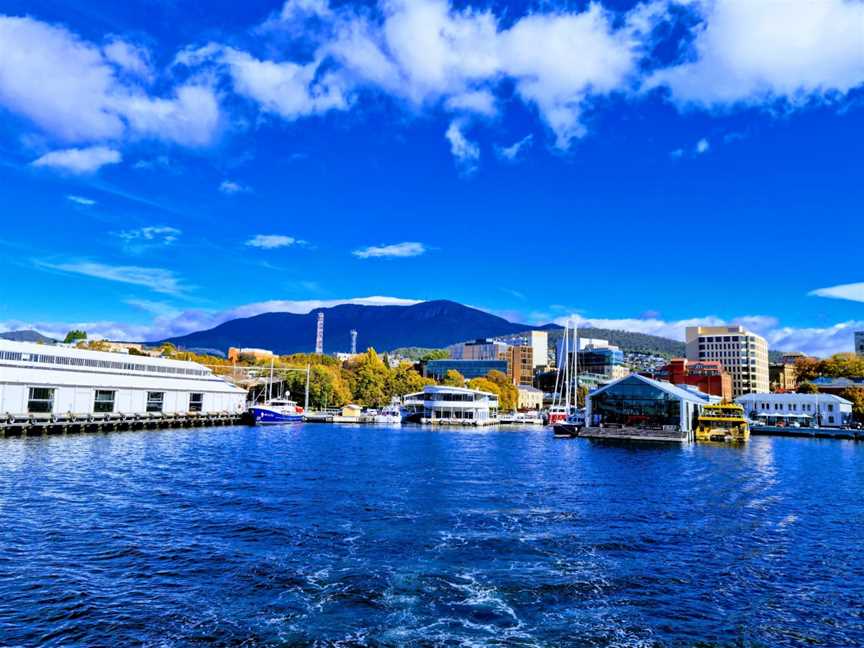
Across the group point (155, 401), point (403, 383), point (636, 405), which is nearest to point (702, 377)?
point (636, 405)

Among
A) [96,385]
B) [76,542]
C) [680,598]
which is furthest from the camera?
[96,385]

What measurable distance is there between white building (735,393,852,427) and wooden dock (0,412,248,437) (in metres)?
115

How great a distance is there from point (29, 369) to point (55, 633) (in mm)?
72328

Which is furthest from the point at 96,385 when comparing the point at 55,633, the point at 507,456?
the point at 55,633

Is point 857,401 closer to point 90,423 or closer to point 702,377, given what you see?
point 702,377

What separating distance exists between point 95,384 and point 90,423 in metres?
8.03

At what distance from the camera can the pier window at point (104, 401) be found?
85938 mm

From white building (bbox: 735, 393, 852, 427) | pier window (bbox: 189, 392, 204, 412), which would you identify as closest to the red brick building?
white building (bbox: 735, 393, 852, 427)

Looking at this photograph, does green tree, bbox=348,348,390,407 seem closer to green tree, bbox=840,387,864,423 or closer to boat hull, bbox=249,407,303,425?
boat hull, bbox=249,407,303,425

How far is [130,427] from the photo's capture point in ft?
285

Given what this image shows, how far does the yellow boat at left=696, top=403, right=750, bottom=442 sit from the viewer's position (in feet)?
326

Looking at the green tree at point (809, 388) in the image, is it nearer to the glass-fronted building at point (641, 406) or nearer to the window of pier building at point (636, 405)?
the glass-fronted building at point (641, 406)

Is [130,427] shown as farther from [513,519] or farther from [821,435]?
[821,435]

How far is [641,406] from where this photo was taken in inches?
3927
